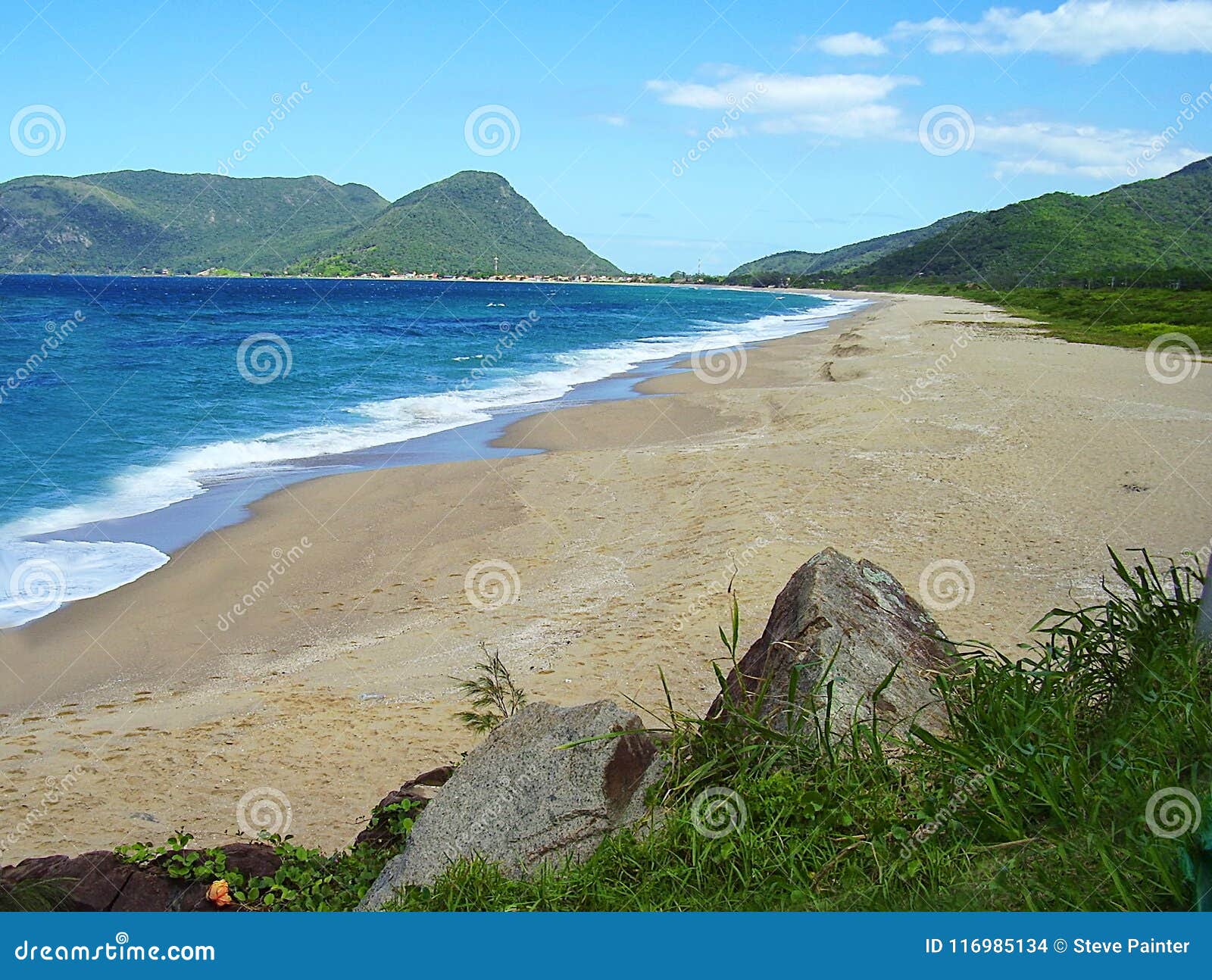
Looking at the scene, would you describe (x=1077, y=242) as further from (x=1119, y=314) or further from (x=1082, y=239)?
(x=1119, y=314)

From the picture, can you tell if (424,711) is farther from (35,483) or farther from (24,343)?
(24,343)

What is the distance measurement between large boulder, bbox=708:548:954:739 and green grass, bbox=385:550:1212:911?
16 cm

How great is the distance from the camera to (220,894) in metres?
3.94

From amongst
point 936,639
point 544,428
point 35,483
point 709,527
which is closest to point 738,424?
point 544,428

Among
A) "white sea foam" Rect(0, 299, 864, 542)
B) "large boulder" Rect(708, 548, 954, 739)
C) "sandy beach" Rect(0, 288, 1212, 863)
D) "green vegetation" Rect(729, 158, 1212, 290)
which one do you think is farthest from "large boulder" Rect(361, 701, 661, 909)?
"green vegetation" Rect(729, 158, 1212, 290)

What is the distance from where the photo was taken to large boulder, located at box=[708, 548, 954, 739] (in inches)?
148

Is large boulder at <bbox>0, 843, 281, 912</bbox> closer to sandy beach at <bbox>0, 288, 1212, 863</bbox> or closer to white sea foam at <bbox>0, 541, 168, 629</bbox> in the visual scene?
sandy beach at <bbox>0, 288, 1212, 863</bbox>

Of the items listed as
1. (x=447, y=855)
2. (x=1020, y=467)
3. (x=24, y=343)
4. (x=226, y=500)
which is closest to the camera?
(x=447, y=855)

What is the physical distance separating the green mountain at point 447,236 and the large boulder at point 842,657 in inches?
6086

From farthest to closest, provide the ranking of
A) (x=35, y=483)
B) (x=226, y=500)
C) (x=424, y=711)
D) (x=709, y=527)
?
(x=35, y=483)
(x=226, y=500)
(x=709, y=527)
(x=424, y=711)

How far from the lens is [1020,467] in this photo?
1341cm

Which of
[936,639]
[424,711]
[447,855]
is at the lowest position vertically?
[424,711]

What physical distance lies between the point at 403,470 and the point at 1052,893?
47.6 feet

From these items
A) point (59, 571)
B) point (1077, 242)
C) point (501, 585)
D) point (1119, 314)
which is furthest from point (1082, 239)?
point (59, 571)
